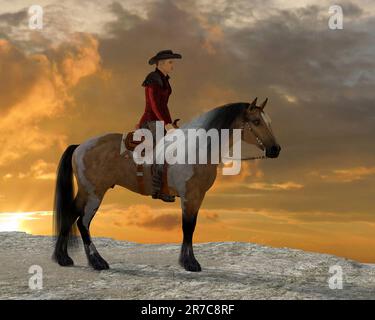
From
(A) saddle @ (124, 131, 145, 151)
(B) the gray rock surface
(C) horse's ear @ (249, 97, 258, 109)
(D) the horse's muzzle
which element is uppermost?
(C) horse's ear @ (249, 97, 258, 109)

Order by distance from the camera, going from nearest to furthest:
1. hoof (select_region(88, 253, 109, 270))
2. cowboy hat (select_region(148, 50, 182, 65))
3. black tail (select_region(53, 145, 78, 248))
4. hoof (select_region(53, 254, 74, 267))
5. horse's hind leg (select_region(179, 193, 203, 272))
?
horse's hind leg (select_region(179, 193, 203, 272)) < cowboy hat (select_region(148, 50, 182, 65)) < hoof (select_region(88, 253, 109, 270)) < black tail (select_region(53, 145, 78, 248)) < hoof (select_region(53, 254, 74, 267))

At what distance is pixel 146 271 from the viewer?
9.23m

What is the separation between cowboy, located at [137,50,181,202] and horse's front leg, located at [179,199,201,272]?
0.46 m

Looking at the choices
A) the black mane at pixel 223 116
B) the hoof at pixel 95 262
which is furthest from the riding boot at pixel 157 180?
the hoof at pixel 95 262

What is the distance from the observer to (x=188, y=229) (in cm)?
863

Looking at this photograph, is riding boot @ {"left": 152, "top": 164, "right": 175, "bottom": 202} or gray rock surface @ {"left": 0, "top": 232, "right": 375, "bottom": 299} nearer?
gray rock surface @ {"left": 0, "top": 232, "right": 375, "bottom": 299}

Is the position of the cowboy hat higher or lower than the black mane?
higher

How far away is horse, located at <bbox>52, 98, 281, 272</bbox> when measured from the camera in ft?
27.9

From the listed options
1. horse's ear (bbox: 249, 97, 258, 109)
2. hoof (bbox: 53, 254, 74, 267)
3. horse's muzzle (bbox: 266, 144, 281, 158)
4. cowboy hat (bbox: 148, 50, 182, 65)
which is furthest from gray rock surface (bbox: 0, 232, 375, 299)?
cowboy hat (bbox: 148, 50, 182, 65)

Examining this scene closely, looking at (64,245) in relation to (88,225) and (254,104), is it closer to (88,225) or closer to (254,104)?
(88,225)

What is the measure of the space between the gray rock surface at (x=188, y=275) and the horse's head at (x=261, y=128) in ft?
6.54

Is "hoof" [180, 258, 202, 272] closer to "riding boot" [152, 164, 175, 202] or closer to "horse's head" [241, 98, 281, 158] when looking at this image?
"riding boot" [152, 164, 175, 202]

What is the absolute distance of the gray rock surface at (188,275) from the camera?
25.4ft
